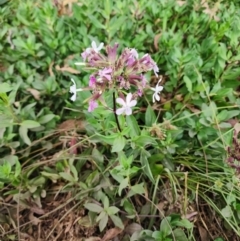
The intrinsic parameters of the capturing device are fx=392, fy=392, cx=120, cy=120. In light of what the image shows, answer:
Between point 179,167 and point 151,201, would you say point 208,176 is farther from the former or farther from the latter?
point 151,201

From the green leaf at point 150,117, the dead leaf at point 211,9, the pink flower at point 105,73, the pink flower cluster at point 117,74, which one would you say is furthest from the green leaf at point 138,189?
→ the dead leaf at point 211,9

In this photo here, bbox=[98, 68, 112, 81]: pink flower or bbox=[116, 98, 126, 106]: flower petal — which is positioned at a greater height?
bbox=[98, 68, 112, 81]: pink flower

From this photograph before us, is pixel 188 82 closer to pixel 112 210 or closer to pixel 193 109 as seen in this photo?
pixel 193 109

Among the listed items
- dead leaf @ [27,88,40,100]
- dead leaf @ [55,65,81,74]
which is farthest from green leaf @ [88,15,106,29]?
dead leaf @ [27,88,40,100]

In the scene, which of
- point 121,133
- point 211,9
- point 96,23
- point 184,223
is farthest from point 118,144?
point 211,9

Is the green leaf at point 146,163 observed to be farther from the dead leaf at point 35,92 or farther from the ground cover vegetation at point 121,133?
the dead leaf at point 35,92

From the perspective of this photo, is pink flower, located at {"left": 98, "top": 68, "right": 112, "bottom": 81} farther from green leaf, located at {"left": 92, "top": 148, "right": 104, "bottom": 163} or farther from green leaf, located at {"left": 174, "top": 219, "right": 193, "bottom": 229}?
green leaf, located at {"left": 174, "top": 219, "right": 193, "bottom": 229}

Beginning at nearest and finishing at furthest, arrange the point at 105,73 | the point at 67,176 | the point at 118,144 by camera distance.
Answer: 1. the point at 105,73
2. the point at 118,144
3. the point at 67,176
